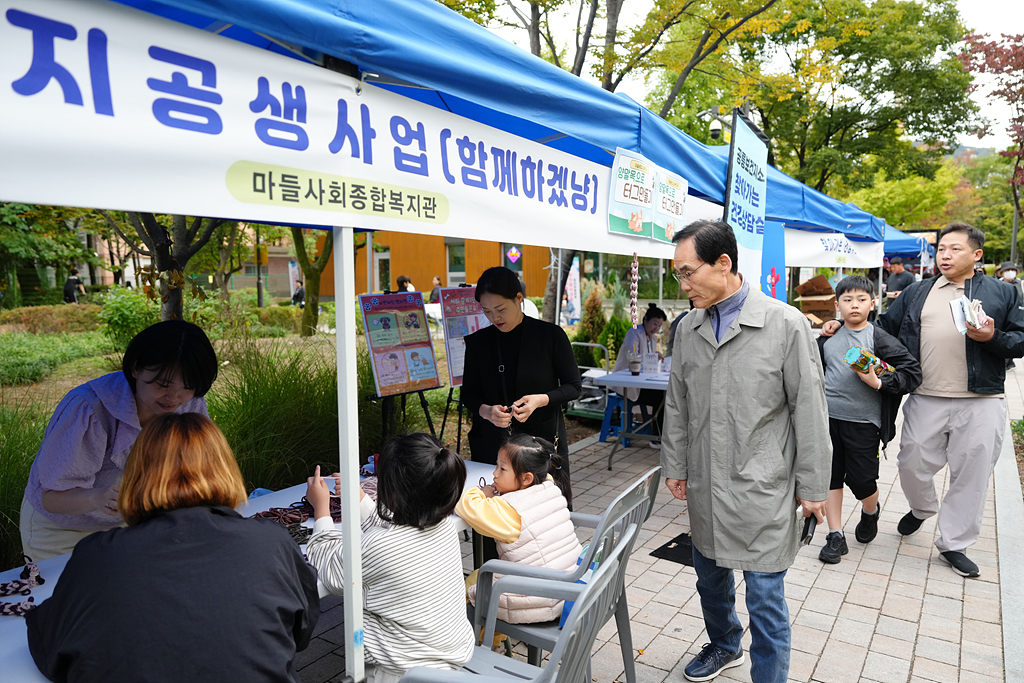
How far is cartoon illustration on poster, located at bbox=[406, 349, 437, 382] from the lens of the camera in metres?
4.94

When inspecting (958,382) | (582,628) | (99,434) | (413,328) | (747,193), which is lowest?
(582,628)

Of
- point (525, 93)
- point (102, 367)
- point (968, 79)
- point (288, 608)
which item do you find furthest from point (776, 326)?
point (968, 79)

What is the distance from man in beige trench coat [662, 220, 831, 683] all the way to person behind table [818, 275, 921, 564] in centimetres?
171

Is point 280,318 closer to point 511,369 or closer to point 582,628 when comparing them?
point 511,369

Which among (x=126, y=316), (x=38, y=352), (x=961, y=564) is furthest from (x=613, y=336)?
(x=38, y=352)

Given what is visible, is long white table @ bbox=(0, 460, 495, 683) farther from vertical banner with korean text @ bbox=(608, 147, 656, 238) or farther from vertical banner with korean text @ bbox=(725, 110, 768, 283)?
vertical banner with korean text @ bbox=(725, 110, 768, 283)

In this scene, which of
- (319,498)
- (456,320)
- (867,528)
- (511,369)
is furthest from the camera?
(456,320)

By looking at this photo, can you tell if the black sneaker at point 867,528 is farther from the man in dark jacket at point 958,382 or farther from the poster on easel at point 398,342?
the poster on easel at point 398,342

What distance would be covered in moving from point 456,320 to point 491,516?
3262 millimetres

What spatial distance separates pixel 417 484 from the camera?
1.96 meters

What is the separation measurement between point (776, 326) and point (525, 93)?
1.30m

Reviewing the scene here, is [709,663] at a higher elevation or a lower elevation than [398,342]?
lower

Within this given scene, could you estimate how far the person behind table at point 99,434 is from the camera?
6.89 feet

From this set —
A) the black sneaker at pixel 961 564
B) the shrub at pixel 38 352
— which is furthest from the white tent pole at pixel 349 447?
the shrub at pixel 38 352
